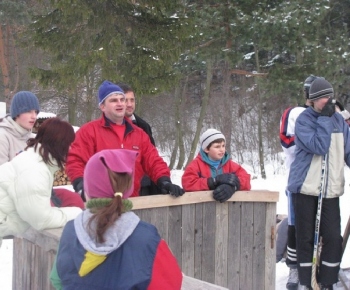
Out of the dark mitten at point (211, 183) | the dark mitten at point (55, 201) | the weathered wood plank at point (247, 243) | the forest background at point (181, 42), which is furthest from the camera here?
the forest background at point (181, 42)

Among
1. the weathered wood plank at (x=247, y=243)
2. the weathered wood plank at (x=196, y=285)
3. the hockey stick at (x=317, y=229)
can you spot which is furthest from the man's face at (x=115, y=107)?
the weathered wood plank at (x=196, y=285)

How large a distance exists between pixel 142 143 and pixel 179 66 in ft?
41.6

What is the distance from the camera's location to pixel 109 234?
2061 millimetres

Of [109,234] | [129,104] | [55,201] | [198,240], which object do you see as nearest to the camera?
[109,234]

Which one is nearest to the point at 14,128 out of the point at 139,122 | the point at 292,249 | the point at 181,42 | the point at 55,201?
the point at 55,201

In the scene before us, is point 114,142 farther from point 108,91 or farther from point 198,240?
point 198,240

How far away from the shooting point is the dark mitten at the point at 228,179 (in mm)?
4492

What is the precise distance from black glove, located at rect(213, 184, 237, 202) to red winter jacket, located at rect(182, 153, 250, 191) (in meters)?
0.15

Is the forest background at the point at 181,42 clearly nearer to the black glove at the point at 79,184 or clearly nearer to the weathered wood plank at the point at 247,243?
the weathered wood plank at the point at 247,243

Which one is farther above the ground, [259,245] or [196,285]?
[196,285]

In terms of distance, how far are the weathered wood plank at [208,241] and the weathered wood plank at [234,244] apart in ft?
0.47

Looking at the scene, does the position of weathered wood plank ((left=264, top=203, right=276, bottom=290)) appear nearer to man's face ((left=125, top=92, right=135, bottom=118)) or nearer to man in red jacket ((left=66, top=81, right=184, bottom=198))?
man in red jacket ((left=66, top=81, right=184, bottom=198))

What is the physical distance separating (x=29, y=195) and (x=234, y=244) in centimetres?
205

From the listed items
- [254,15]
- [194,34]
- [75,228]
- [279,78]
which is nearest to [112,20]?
[194,34]
